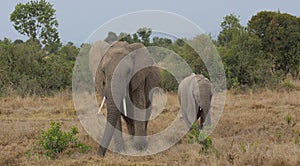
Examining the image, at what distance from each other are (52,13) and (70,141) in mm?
18800

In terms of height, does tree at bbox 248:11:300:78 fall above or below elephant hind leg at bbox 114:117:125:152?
above

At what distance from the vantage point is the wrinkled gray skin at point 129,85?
278 inches

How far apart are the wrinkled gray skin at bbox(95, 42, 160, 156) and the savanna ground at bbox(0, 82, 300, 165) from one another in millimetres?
616

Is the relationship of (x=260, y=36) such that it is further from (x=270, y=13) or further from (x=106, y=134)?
(x=106, y=134)

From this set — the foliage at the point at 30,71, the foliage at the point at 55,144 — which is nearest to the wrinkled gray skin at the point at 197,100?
the foliage at the point at 55,144

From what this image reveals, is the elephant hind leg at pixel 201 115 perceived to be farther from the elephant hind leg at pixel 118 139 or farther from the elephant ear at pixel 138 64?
the elephant hind leg at pixel 118 139

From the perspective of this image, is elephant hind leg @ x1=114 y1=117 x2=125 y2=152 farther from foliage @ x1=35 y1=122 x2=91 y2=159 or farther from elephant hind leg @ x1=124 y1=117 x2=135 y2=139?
foliage @ x1=35 y1=122 x2=91 y2=159

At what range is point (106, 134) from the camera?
691 centimetres

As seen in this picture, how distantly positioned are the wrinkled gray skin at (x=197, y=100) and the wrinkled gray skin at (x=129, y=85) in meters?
1.94

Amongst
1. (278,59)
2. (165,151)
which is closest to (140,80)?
(165,151)

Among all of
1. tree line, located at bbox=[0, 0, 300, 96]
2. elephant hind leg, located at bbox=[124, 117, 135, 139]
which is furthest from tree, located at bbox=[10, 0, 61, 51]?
elephant hind leg, located at bbox=[124, 117, 135, 139]

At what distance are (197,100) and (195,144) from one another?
3346 mm

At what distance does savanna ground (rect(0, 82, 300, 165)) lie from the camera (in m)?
6.34

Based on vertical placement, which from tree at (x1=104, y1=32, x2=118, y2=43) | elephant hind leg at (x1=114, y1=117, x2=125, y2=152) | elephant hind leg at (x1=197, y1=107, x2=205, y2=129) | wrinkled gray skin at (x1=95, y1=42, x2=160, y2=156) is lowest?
elephant hind leg at (x1=114, y1=117, x2=125, y2=152)
